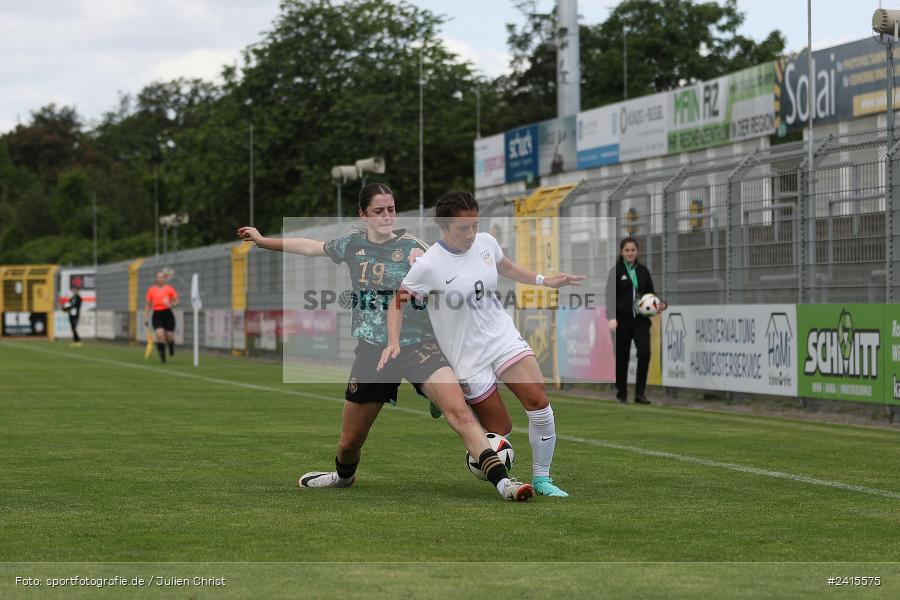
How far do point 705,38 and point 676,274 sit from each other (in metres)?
49.6

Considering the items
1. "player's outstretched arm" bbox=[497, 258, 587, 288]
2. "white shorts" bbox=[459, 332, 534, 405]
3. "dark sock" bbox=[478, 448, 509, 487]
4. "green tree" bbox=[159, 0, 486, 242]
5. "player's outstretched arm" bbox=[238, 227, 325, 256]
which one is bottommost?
"dark sock" bbox=[478, 448, 509, 487]

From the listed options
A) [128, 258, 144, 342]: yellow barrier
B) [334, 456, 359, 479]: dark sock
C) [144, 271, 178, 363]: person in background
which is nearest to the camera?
[334, 456, 359, 479]: dark sock

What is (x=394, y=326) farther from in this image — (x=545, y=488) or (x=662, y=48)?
(x=662, y=48)

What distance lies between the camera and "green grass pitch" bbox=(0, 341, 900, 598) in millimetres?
6215

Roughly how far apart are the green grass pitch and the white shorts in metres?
0.63

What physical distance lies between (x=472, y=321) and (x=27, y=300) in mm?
62298

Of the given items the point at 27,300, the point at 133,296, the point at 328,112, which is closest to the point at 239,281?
the point at 133,296

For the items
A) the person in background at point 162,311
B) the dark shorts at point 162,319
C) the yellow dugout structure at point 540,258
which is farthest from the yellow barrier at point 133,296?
the yellow dugout structure at point 540,258

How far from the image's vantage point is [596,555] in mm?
6816

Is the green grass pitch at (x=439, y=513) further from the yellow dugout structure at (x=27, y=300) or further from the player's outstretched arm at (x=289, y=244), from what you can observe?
the yellow dugout structure at (x=27, y=300)

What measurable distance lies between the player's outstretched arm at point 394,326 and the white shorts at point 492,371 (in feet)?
1.68

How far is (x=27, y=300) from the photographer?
68.6 meters

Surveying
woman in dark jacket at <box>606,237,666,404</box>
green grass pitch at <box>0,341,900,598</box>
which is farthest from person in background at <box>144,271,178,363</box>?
green grass pitch at <box>0,341,900,598</box>

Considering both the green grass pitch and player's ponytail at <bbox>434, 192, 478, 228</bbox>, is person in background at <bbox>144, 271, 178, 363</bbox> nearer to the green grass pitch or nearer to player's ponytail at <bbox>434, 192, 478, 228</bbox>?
the green grass pitch
